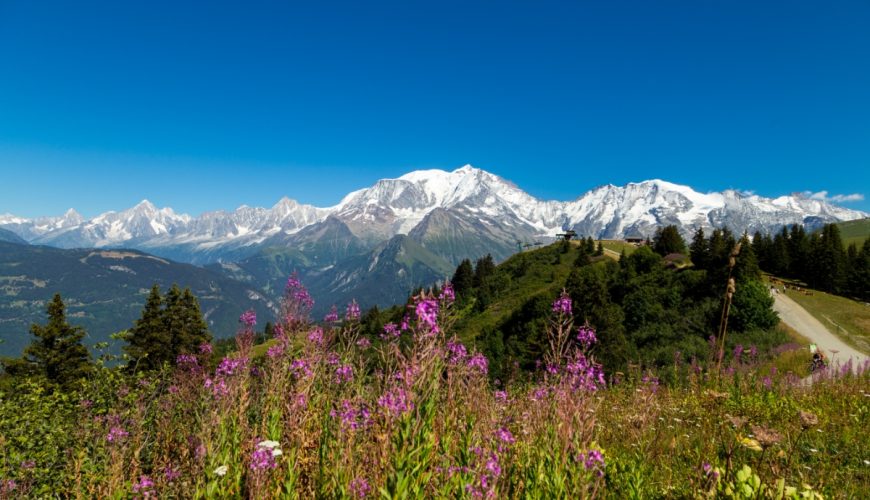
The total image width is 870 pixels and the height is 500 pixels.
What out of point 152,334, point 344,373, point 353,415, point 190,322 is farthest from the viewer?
point 190,322

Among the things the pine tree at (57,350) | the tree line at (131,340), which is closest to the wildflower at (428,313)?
the tree line at (131,340)

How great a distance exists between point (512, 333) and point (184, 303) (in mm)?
40083

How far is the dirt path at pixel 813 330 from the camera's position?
2967cm

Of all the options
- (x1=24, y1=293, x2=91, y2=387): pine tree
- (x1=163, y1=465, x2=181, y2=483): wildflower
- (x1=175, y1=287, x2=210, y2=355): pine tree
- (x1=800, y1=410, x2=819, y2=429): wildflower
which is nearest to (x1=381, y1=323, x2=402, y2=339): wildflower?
(x1=163, y1=465, x2=181, y2=483): wildflower

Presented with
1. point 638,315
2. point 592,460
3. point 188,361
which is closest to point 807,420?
point 592,460

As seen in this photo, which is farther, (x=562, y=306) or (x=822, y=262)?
(x=822, y=262)

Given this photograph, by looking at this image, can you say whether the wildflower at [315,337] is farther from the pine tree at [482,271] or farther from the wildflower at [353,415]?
the pine tree at [482,271]

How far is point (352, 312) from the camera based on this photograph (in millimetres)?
6531

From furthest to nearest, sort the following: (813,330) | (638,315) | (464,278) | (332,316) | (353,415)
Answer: (464,278)
(638,315)
(813,330)
(332,316)
(353,415)

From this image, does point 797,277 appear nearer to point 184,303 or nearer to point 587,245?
point 587,245

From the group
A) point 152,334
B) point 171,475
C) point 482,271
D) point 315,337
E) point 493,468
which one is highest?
point 315,337

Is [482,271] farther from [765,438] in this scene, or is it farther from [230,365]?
[765,438]

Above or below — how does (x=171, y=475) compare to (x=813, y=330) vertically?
above

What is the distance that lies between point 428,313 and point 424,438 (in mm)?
1006
